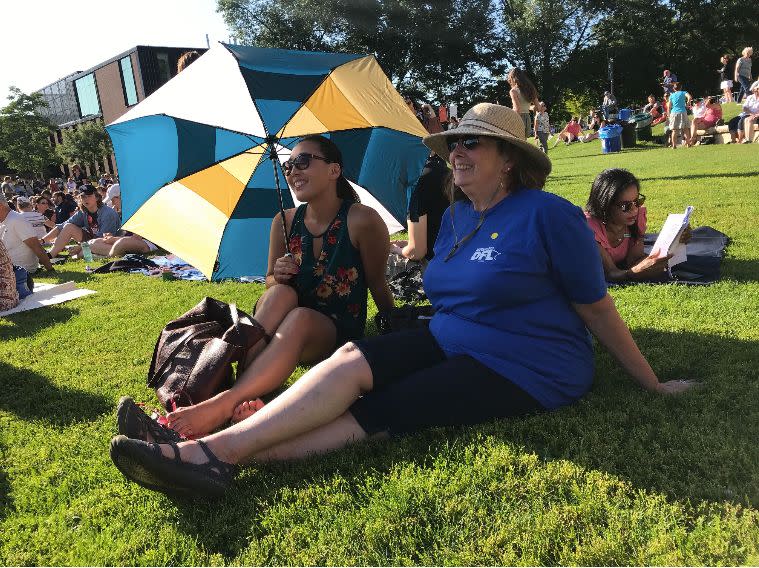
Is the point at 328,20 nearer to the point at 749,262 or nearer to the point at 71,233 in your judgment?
the point at 71,233

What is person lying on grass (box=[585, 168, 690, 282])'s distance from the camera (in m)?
4.86

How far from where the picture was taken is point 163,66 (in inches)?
2103

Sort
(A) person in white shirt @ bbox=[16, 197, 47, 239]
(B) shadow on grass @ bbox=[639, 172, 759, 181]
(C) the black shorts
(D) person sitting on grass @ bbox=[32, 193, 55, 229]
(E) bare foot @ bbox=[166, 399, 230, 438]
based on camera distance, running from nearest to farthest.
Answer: (C) the black shorts, (E) bare foot @ bbox=[166, 399, 230, 438], (B) shadow on grass @ bbox=[639, 172, 759, 181], (A) person in white shirt @ bbox=[16, 197, 47, 239], (D) person sitting on grass @ bbox=[32, 193, 55, 229]

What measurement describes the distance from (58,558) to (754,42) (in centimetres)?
5306

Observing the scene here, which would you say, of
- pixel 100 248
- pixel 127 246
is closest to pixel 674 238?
pixel 127 246

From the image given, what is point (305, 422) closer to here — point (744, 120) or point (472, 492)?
point (472, 492)

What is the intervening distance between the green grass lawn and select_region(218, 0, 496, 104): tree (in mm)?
39196

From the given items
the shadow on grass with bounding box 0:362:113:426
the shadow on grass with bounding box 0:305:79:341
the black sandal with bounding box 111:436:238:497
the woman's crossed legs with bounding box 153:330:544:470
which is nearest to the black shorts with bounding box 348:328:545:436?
the woman's crossed legs with bounding box 153:330:544:470

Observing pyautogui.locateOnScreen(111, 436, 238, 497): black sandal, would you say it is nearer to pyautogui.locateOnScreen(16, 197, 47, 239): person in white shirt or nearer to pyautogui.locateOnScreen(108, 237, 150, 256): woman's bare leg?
pyautogui.locateOnScreen(108, 237, 150, 256): woman's bare leg

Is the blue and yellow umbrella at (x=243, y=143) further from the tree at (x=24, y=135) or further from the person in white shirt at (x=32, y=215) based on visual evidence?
the tree at (x=24, y=135)

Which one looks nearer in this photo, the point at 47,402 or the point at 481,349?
the point at 481,349

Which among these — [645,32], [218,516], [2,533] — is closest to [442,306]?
[218,516]

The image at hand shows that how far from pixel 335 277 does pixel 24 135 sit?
229 feet

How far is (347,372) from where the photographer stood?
8.57 ft
